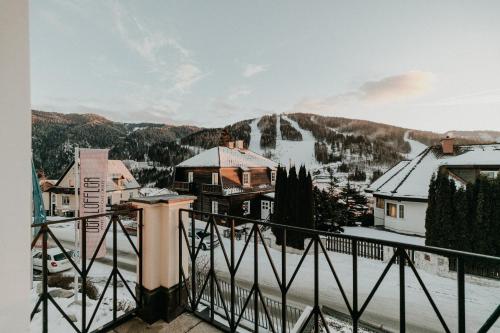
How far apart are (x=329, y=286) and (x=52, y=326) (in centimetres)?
812

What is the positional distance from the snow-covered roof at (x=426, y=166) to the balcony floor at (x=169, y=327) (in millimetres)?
15114

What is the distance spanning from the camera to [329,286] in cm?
865

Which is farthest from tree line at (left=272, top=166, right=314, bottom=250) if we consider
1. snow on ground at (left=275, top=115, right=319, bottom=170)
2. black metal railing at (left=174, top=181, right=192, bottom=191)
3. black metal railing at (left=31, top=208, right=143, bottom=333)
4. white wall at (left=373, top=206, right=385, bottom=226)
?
snow on ground at (left=275, top=115, right=319, bottom=170)

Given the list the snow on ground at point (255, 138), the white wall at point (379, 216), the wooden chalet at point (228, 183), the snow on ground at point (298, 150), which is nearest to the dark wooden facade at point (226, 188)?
Answer: the wooden chalet at point (228, 183)

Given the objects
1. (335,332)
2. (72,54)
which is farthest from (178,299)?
(72,54)

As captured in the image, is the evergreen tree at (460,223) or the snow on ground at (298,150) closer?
the evergreen tree at (460,223)

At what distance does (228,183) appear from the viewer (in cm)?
1972

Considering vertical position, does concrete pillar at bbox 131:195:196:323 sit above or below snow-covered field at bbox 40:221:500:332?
above

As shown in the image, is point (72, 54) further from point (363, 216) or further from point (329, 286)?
point (363, 216)

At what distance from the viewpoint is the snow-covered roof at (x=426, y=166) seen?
13.4 m

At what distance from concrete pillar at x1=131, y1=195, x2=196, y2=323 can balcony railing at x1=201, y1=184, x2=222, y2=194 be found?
1650 centimetres

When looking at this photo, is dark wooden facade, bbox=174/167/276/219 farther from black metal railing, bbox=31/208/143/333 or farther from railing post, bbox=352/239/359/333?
railing post, bbox=352/239/359/333

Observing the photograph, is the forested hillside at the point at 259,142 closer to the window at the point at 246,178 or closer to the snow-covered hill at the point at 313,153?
the snow-covered hill at the point at 313,153

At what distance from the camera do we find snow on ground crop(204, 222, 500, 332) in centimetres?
645
